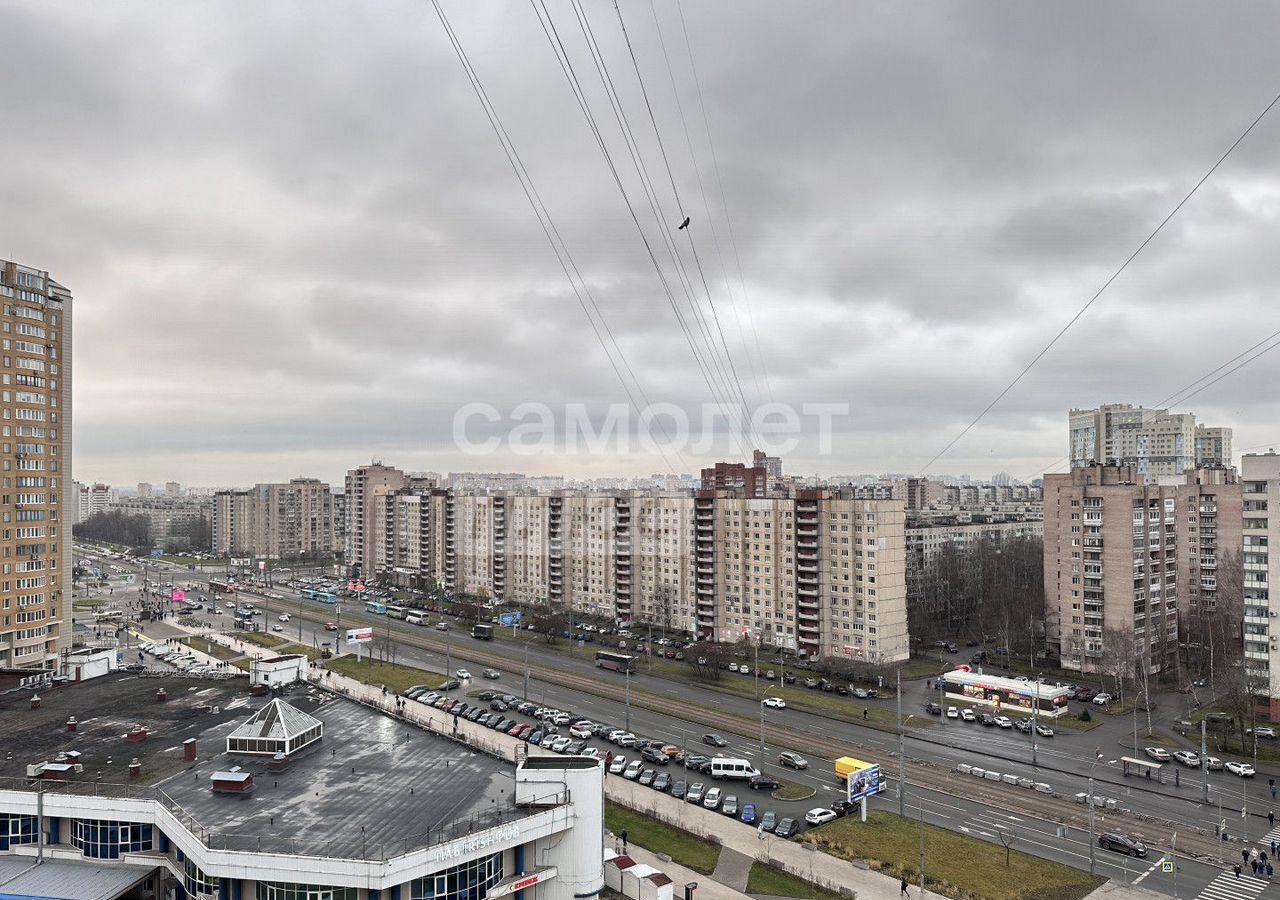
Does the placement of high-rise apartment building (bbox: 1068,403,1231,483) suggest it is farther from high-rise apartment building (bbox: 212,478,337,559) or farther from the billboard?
high-rise apartment building (bbox: 212,478,337,559)

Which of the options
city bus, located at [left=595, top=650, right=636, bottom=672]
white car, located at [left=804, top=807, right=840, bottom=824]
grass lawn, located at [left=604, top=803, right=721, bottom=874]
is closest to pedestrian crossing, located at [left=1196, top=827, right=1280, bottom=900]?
white car, located at [left=804, top=807, right=840, bottom=824]

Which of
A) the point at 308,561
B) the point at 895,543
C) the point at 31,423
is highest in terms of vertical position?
the point at 31,423

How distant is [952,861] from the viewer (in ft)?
83.8

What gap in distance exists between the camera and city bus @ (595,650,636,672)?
5460cm

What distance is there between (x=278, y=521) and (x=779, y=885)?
130 m

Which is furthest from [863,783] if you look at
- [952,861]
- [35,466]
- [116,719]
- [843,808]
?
[35,466]

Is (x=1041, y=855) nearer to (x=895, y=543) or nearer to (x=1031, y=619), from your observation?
(x=895, y=543)

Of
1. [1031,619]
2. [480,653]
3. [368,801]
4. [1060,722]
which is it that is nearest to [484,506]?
[480,653]

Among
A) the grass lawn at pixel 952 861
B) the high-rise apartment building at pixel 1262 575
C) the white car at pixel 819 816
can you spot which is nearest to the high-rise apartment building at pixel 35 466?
the white car at pixel 819 816

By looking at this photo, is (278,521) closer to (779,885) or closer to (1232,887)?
(779,885)

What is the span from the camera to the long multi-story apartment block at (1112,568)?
51.8 metres

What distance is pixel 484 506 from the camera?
89125 millimetres

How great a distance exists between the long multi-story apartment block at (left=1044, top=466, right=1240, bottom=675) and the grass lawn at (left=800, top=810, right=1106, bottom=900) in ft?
90.9

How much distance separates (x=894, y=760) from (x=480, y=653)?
116ft
